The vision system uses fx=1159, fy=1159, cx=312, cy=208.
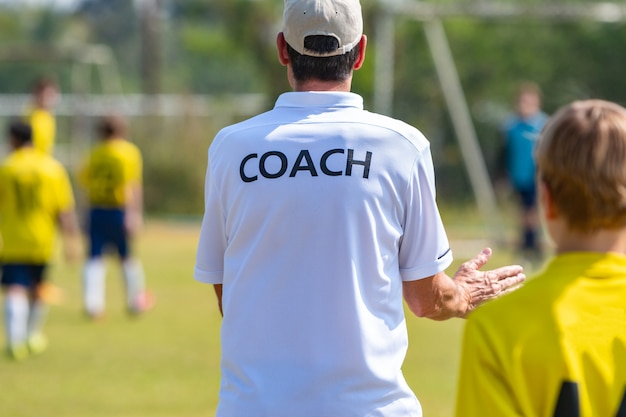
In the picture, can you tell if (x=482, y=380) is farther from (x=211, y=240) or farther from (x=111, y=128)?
(x=111, y=128)

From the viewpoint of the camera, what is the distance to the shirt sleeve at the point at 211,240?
312 centimetres

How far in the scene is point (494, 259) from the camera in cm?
1681

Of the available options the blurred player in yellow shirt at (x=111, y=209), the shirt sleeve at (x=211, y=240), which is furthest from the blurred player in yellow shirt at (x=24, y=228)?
the shirt sleeve at (x=211, y=240)

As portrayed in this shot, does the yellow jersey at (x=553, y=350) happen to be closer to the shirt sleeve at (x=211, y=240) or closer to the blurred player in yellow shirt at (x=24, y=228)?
the shirt sleeve at (x=211, y=240)

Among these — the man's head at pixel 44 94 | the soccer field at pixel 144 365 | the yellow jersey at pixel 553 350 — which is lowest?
the soccer field at pixel 144 365

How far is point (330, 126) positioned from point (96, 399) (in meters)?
5.60

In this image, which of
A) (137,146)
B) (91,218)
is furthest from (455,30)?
(91,218)

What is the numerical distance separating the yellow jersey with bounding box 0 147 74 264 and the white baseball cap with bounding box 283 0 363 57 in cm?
763

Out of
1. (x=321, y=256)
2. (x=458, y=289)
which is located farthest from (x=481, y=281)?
(x=321, y=256)

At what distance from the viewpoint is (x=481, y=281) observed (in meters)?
3.39

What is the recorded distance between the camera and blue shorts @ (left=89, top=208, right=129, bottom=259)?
12430mm

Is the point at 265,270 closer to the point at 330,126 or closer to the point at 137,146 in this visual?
the point at 330,126

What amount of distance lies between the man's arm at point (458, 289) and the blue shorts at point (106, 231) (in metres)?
9.35

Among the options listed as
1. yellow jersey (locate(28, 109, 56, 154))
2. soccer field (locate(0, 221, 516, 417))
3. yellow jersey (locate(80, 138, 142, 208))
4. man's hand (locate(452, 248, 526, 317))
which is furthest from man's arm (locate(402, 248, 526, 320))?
yellow jersey (locate(28, 109, 56, 154))
